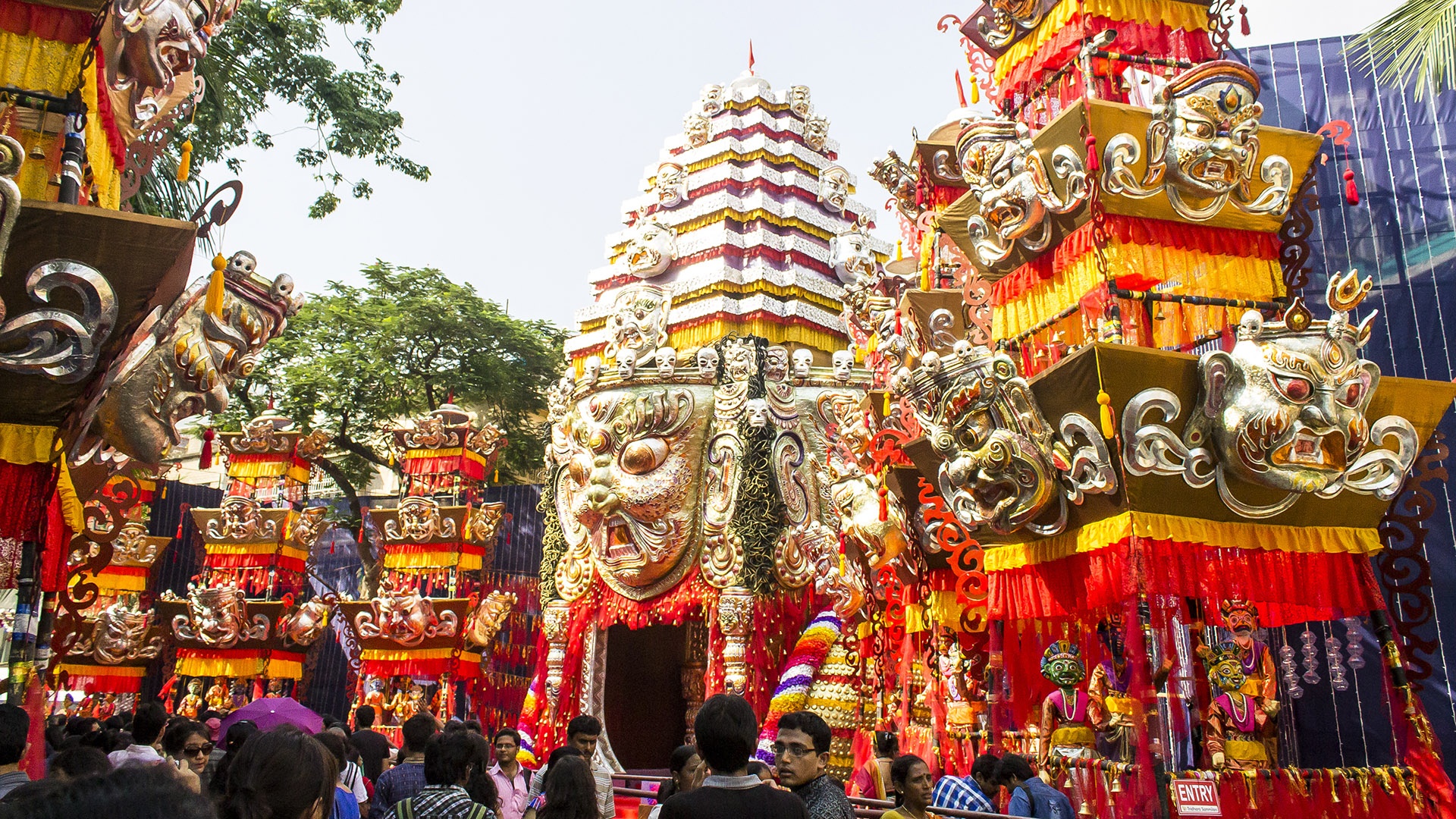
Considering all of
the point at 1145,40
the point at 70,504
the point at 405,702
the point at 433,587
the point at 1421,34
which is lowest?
the point at 405,702

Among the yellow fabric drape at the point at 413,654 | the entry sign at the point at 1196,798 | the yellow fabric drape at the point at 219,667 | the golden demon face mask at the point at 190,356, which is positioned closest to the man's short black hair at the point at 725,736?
the golden demon face mask at the point at 190,356

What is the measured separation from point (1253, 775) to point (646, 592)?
8.77 meters

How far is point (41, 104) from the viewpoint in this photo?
6.23m

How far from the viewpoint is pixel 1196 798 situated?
23.2ft

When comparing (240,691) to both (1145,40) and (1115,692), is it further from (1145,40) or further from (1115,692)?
(1145,40)

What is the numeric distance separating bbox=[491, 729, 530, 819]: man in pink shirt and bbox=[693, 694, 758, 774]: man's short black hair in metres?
2.89

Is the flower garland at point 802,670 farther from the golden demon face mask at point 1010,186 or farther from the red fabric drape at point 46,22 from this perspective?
the red fabric drape at point 46,22

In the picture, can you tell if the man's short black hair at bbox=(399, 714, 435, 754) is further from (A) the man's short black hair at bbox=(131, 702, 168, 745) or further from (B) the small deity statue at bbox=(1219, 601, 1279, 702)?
(B) the small deity statue at bbox=(1219, 601, 1279, 702)

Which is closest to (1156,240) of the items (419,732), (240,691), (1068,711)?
(1068,711)

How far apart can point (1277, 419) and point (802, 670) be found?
627cm

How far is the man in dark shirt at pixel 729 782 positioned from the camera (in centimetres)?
303

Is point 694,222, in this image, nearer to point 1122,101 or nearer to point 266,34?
point 266,34

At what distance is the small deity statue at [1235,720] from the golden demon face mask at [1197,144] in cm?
373

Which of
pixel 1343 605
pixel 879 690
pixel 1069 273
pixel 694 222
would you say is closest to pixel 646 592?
pixel 879 690
